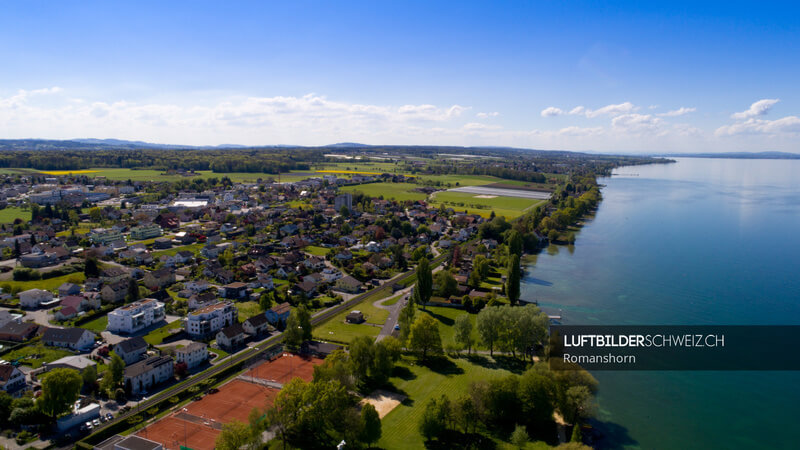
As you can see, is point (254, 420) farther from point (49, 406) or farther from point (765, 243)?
point (765, 243)

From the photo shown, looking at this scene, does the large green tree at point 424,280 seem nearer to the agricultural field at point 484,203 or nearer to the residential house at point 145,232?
the residential house at point 145,232

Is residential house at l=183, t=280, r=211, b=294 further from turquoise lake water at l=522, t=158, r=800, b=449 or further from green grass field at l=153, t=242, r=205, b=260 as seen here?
turquoise lake water at l=522, t=158, r=800, b=449

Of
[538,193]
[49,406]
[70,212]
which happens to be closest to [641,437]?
[49,406]

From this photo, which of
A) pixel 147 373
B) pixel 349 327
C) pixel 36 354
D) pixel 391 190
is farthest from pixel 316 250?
pixel 391 190

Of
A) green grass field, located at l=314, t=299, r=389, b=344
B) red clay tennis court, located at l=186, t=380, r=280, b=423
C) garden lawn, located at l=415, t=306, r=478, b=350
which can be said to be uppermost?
green grass field, located at l=314, t=299, r=389, b=344

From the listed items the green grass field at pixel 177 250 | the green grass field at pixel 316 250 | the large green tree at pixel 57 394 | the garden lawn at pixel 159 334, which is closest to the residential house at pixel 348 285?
the green grass field at pixel 316 250

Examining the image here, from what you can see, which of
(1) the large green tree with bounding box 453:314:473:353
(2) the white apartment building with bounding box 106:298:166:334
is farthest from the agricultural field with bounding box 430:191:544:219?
(2) the white apartment building with bounding box 106:298:166:334

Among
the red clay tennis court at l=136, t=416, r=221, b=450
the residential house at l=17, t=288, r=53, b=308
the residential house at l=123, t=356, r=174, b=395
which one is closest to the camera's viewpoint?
the red clay tennis court at l=136, t=416, r=221, b=450
